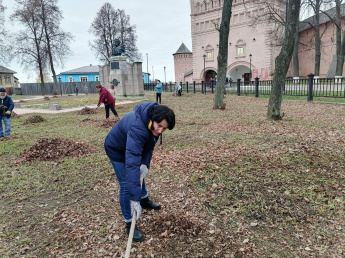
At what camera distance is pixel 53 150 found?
22.0 ft

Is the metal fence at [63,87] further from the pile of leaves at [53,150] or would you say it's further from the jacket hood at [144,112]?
the jacket hood at [144,112]

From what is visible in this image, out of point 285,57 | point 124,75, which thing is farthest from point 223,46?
point 124,75

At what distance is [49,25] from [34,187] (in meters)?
37.9

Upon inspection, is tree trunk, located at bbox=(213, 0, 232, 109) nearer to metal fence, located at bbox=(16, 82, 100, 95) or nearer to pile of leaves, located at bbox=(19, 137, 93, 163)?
pile of leaves, located at bbox=(19, 137, 93, 163)

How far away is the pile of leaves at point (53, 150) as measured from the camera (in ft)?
21.0

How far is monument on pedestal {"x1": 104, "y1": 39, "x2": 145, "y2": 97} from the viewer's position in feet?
78.2

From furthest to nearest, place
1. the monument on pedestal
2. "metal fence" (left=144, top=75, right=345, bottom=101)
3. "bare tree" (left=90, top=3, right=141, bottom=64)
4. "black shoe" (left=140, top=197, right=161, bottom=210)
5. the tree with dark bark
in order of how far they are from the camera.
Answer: "bare tree" (left=90, top=3, right=141, bottom=64) < the monument on pedestal < "metal fence" (left=144, top=75, right=345, bottom=101) < the tree with dark bark < "black shoe" (left=140, top=197, right=161, bottom=210)

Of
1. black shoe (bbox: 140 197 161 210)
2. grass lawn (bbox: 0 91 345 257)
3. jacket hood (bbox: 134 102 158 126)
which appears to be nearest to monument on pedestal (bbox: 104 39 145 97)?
grass lawn (bbox: 0 91 345 257)

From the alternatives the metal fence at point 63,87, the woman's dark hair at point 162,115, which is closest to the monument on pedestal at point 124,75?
the woman's dark hair at point 162,115

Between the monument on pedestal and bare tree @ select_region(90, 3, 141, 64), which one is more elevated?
bare tree @ select_region(90, 3, 141, 64)

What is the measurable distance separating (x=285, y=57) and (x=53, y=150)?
7416 mm

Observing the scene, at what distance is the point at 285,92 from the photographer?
18.7 metres

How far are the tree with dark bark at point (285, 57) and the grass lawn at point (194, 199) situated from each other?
2.02 m

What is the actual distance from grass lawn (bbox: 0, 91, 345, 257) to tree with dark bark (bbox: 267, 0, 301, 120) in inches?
79.4
